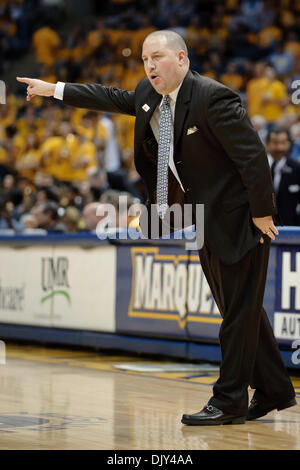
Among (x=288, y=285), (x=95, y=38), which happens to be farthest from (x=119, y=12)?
(x=288, y=285)

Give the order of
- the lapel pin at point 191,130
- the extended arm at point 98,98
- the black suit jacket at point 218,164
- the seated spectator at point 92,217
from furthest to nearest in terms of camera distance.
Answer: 1. the seated spectator at point 92,217
2. the extended arm at point 98,98
3. the lapel pin at point 191,130
4. the black suit jacket at point 218,164

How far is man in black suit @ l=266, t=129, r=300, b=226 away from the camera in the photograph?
27.4 ft

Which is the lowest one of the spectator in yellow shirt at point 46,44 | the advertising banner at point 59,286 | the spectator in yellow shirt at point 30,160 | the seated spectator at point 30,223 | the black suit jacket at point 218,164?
the advertising banner at point 59,286

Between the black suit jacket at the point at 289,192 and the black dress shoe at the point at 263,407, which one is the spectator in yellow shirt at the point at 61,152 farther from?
the black dress shoe at the point at 263,407

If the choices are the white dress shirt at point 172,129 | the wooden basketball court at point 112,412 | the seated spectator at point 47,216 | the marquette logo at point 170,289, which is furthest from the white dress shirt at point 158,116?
the seated spectator at point 47,216

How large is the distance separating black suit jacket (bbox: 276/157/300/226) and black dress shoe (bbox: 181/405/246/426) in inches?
170

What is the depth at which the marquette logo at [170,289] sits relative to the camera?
7.06 metres

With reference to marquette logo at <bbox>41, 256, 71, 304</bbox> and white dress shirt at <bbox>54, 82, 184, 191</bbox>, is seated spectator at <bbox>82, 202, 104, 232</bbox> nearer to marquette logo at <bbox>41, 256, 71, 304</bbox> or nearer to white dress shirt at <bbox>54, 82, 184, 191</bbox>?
marquette logo at <bbox>41, 256, 71, 304</bbox>

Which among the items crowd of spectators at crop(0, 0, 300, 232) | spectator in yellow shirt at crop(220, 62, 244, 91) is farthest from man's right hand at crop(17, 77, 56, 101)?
spectator in yellow shirt at crop(220, 62, 244, 91)

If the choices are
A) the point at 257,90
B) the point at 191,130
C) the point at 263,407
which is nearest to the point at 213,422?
the point at 263,407

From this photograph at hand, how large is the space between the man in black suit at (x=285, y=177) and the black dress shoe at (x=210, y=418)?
4.32 m

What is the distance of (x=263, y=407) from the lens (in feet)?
14.8
